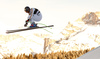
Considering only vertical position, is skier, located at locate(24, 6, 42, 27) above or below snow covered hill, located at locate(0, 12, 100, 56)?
above

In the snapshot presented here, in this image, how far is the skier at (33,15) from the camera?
6.09 m

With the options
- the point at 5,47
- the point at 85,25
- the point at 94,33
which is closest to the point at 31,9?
the point at 5,47

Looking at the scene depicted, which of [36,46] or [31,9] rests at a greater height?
[31,9]

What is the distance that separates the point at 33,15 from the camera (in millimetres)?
6242

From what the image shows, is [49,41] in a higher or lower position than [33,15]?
lower

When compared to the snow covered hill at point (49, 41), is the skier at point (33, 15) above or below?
above

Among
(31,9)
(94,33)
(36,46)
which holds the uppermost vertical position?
(31,9)

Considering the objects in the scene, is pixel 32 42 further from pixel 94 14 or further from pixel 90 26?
pixel 94 14

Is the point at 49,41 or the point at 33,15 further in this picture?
the point at 49,41

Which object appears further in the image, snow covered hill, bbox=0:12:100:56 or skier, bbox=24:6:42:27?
snow covered hill, bbox=0:12:100:56

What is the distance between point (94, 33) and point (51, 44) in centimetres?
582

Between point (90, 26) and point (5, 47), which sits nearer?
point (5, 47)

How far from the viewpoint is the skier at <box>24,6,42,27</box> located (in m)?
6.09

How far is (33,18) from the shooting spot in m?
6.26
